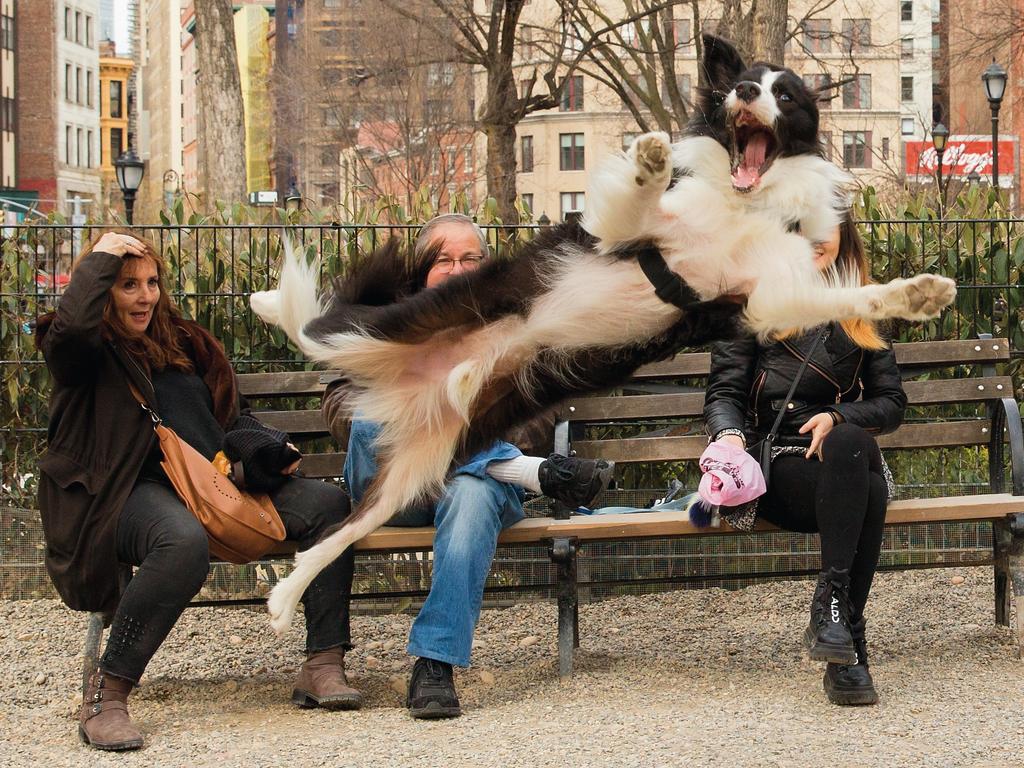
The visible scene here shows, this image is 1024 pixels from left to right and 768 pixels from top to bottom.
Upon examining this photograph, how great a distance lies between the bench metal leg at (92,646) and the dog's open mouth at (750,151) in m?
2.48

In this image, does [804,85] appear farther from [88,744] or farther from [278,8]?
[278,8]

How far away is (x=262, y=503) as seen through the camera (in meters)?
4.40

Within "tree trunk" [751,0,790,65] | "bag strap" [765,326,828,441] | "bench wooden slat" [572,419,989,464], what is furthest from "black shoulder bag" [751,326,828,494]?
"tree trunk" [751,0,790,65]

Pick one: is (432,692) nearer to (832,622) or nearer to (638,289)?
(832,622)

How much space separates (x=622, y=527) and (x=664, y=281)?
113 centimetres

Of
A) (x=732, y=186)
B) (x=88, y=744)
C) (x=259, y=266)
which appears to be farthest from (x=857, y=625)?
(x=259, y=266)

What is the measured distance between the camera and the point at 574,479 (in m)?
4.47

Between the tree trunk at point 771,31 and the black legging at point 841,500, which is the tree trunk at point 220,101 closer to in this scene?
the tree trunk at point 771,31

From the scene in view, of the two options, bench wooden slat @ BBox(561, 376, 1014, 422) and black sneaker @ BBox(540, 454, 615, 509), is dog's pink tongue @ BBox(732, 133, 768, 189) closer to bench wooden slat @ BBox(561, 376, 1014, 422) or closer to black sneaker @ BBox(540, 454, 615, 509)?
black sneaker @ BBox(540, 454, 615, 509)

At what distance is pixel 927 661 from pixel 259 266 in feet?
11.4

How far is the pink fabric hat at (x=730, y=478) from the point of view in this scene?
4320 millimetres

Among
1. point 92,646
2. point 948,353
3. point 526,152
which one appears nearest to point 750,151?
point 948,353

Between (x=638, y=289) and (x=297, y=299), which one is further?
(x=297, y=299)

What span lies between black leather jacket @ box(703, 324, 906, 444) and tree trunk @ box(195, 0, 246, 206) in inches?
311
